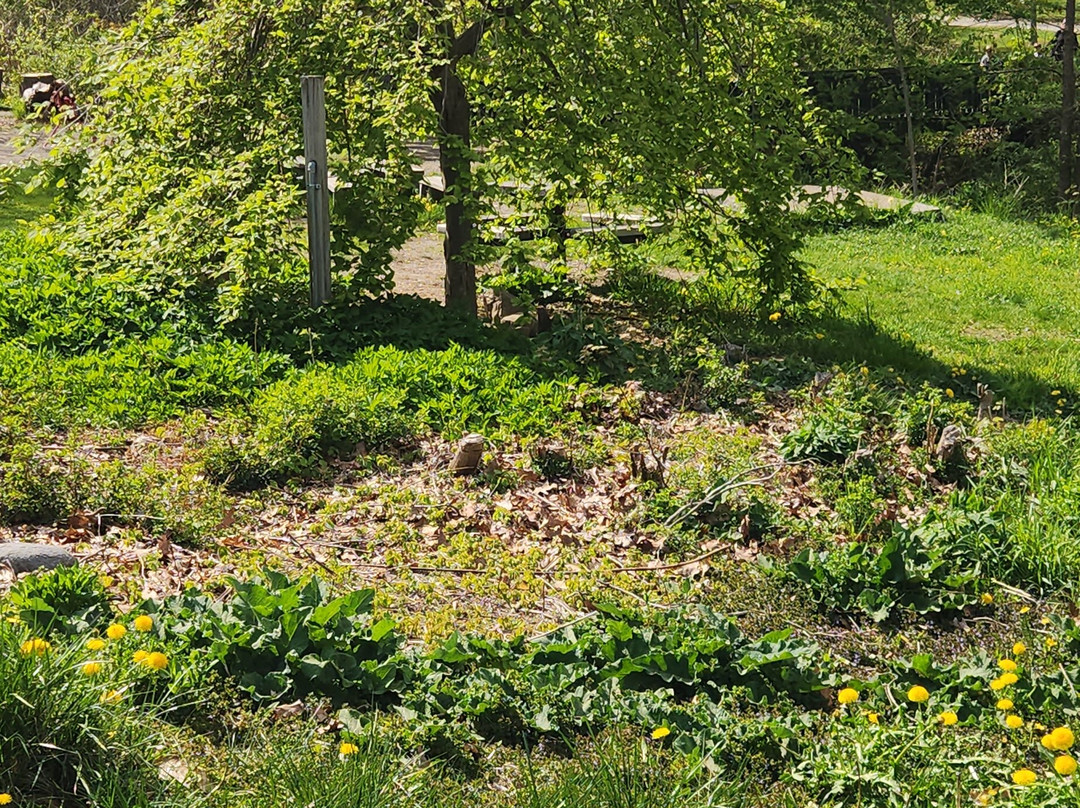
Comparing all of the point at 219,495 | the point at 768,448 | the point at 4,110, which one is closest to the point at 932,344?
the point at 768,448

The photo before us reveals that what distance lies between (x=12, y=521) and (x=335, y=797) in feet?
8.97

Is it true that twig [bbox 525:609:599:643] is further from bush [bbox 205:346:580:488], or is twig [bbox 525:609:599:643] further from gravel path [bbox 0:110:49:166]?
gravel path [bbox 0:110:49:166]

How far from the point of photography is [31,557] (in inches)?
166

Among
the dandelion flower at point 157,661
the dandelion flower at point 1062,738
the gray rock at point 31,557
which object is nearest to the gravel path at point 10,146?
the gray rock at point 31,557

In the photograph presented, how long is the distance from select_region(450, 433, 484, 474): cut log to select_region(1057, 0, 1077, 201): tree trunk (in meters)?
10.4

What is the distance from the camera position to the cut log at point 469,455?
5637mm

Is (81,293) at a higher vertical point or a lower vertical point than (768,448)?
higher

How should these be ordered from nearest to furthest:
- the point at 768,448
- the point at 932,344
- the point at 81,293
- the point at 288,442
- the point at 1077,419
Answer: the point at 288,442
the point at 768,448
the point at 1077,419
the point at 81,293
the point at 932,344

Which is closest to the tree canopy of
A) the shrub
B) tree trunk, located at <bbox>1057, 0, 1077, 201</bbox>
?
the shrub

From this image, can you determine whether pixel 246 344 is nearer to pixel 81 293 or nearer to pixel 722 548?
pixel 81 293

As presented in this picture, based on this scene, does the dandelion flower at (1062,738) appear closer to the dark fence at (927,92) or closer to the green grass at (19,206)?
the green grass at (19,206)

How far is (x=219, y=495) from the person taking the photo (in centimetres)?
522

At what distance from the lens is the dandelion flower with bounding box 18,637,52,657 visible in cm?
292

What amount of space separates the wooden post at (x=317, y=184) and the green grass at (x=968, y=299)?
3.38 meters
